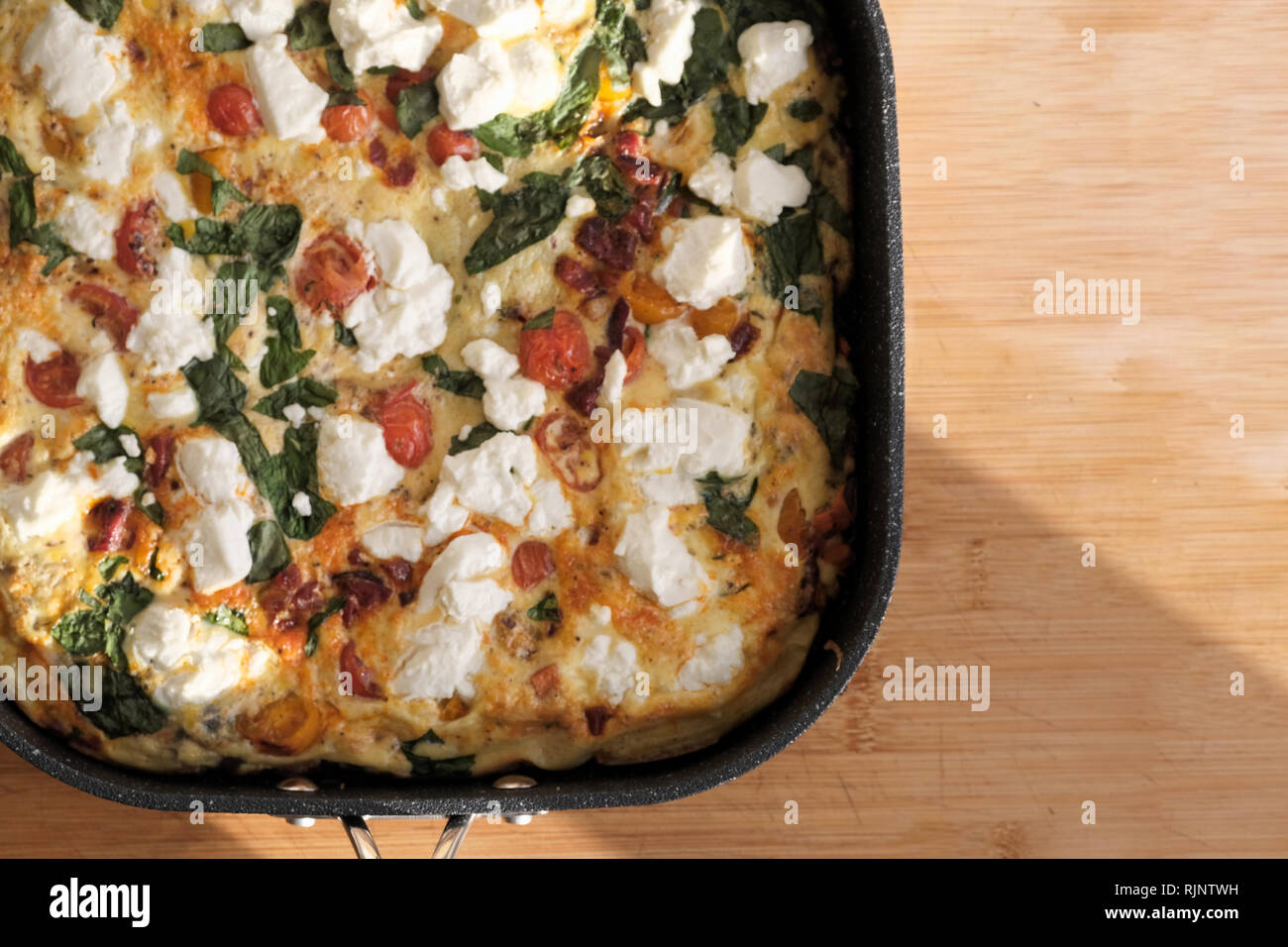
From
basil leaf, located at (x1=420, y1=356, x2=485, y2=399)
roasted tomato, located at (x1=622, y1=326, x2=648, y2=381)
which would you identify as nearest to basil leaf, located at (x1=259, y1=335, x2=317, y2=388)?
basil leaf, located at (x1=420, y1=356, x2=485, y2=399)

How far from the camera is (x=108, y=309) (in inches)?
88.4

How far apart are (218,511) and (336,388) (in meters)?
0.37

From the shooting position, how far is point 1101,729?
9.00 ft

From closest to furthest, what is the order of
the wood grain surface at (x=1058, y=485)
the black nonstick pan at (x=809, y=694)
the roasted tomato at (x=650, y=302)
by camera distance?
the black nonstick pan at (x=809, y=694) → the roasted tomato at (x=650, y=302) → the wood grain surface at (x=1058, y=485)

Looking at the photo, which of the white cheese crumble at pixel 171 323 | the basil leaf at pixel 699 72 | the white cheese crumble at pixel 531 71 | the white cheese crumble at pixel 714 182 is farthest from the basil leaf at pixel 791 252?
the white cheese crumble at pixel 171 323

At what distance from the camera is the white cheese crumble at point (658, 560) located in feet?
7.29

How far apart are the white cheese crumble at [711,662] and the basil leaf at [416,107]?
1.31 meters

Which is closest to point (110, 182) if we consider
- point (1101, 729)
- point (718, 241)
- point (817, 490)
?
point (718, 241)

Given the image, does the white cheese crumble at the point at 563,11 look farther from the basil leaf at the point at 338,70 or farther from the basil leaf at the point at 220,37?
the basil leaf at the point at 220,37

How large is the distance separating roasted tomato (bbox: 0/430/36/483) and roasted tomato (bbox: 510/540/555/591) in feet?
3.58

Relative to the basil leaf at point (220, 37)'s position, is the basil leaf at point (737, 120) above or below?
below

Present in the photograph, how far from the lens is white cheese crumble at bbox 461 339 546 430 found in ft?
7.36

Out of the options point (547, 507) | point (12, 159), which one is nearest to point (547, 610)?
point (547, 507)

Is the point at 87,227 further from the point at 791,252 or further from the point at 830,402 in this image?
the point at 830,402
